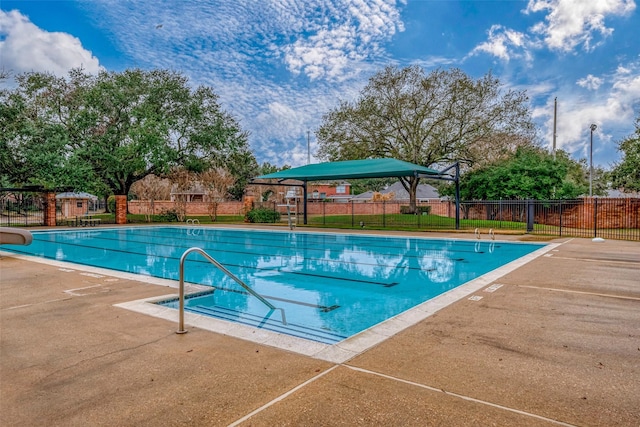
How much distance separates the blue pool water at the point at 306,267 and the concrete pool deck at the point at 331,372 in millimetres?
1171

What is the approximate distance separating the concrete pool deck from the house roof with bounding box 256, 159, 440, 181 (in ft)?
42.6

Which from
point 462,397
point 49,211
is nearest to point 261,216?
point 49,211

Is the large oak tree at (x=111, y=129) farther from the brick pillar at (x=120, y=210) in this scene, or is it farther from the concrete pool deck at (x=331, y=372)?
the concrete pool deck at (x=331, y=372)

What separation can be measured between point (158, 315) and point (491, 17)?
23528 mm

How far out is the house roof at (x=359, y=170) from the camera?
18062mm

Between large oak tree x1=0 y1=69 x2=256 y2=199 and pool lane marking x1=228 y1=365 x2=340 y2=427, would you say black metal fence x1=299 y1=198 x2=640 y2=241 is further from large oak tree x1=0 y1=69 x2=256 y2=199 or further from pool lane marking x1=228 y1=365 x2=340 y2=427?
pool lane marking x1=228 y1=365 x2=340 y2=427

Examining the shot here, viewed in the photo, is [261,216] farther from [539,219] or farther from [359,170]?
[539,219]

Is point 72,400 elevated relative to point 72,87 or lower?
lower

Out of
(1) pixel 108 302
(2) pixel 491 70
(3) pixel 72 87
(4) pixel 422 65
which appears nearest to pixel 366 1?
(4) pixel 422 65

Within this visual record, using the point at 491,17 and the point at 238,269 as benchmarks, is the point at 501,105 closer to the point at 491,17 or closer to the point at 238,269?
the point at 491,17

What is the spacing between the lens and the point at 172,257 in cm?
1178

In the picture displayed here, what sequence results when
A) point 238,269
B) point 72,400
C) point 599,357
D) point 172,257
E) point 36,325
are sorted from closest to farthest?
1. point 72,400
2. point 599,357
3. point 36,325
4. point 238,269
5. point 172,257

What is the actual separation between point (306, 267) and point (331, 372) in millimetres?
6923

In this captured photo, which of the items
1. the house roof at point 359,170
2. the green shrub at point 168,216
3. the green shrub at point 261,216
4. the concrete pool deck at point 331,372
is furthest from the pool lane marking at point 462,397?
the green shrub at point 168,216
